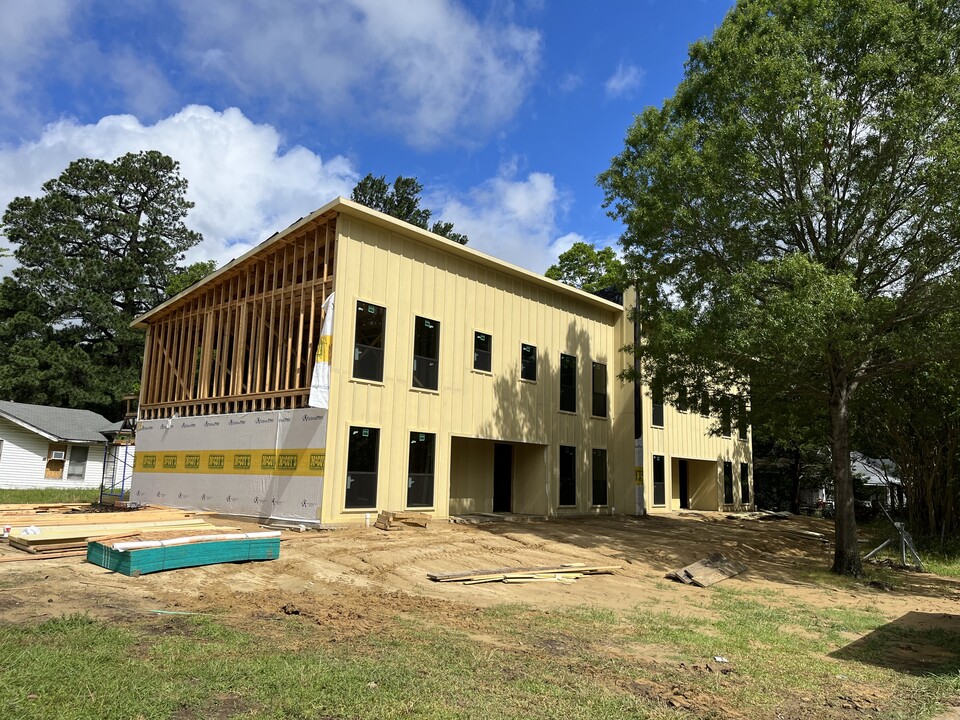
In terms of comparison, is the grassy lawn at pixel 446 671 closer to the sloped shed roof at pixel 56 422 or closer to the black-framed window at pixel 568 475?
the black-framed window at pixel 568 475

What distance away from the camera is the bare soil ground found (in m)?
7.78

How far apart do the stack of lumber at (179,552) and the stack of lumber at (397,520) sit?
14.3ft

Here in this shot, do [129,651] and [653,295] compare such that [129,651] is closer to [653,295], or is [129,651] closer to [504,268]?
[653,295]

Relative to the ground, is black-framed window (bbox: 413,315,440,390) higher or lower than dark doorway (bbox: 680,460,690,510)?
higher

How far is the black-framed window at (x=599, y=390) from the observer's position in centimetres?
2319

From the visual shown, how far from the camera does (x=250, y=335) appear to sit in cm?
1927

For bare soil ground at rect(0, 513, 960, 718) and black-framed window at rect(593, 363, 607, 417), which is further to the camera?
black-framed window at rect(593, 363, 607, 417)

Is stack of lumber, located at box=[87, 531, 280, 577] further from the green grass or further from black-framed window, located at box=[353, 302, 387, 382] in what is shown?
the green grass

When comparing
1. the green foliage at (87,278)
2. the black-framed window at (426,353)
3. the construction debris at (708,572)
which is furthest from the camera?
the green foliage at (87,278)

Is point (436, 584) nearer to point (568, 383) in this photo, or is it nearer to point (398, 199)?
point (568, 383)

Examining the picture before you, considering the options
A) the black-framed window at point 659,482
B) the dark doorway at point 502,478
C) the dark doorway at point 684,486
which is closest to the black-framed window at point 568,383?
the dark doorway at point 502,478

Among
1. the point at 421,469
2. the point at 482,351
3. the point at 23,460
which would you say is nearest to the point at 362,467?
the point at 421,469

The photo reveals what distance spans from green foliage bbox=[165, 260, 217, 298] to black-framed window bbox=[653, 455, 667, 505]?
3070 centimetres

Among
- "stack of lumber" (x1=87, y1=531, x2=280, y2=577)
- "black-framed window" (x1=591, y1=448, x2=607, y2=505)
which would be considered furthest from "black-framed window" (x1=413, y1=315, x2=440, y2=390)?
"black-framed window" (x1=591, y1=448, x2=607, y2=505)
